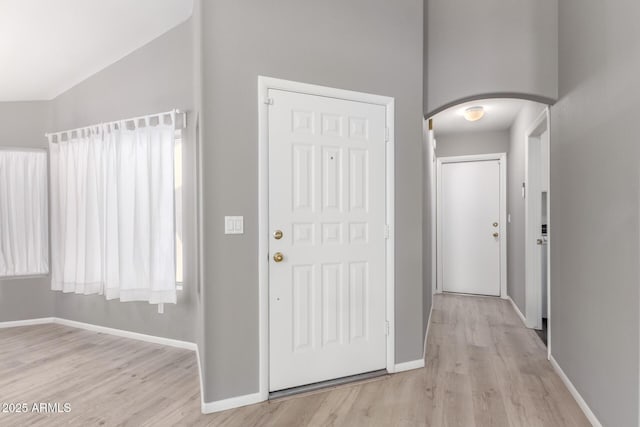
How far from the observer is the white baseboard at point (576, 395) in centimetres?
191

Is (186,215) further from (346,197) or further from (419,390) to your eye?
(419,390)

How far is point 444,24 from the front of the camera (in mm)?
2805

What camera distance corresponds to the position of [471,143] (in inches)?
197

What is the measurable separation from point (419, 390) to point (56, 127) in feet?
14.4

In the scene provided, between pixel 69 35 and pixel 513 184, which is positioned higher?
pixel 69 35

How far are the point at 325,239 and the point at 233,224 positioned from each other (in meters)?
0.64

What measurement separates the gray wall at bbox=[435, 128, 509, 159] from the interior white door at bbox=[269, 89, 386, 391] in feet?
9.75

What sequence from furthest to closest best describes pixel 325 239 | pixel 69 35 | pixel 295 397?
pixel 69 35 < pixel 325 239 < pixel 295 397

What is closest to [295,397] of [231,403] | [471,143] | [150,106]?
[231,403]

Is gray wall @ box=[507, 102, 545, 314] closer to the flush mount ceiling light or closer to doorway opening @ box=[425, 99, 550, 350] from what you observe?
doorway opening @ box=[425, 99, 550, 350]

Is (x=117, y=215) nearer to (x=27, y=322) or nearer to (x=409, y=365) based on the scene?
(x=27, y=322)

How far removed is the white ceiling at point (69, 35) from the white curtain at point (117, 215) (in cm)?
64

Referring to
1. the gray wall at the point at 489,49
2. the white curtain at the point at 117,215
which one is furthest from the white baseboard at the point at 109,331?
the gray wall at the point at 489,49

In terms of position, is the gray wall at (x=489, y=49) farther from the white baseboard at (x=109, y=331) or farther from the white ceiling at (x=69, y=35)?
the white baseboard at (x=109, y=331)
